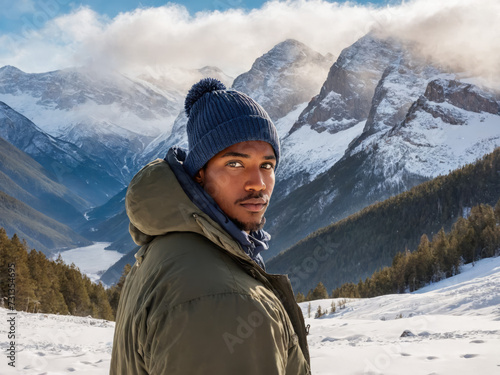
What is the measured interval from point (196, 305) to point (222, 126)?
1.19m

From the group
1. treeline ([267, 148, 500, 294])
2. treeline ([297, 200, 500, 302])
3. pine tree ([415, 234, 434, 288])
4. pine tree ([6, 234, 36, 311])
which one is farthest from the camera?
treeline ([267, 148, 500, 294])

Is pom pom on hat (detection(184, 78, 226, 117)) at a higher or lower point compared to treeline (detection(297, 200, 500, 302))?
lower

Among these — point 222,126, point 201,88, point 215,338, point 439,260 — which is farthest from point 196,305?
point 439,260

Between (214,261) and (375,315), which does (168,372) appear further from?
(375,315)

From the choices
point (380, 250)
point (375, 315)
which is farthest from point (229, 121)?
point (380, 250)

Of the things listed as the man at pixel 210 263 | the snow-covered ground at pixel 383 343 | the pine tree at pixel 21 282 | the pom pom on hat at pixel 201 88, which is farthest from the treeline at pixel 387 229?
the man at pixel 210 263

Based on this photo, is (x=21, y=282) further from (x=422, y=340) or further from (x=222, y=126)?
(x=222, y=126)

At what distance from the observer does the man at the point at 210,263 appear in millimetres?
2051

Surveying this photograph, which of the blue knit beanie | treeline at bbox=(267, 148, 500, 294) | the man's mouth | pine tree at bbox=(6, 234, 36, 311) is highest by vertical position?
treeline at bbox=(267, 148, 500, 294)

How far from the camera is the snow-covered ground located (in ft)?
25.6

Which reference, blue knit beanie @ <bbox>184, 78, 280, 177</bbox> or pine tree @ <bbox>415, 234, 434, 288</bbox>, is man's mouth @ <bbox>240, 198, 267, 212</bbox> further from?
pine tree @ <bbox>415, 234, 434, 288</bbox>

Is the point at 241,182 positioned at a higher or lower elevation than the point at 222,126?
lower

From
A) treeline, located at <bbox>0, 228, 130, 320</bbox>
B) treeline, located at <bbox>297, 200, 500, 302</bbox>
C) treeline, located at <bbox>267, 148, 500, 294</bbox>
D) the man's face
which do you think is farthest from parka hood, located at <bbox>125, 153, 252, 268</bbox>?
treeline, located at <bbox>267, 148, 500, 294</bbox>

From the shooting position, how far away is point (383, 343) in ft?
36.3
